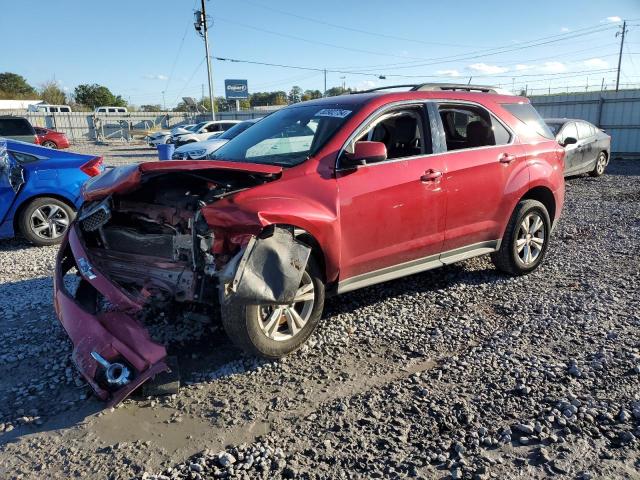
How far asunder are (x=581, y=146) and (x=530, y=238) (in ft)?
27.6

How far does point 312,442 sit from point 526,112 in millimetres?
4418

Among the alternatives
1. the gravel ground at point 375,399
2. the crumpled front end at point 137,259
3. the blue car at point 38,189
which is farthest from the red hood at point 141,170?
the blue car at point 38,189

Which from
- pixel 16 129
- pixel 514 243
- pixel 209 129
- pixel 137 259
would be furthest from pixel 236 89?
pixel 137 259

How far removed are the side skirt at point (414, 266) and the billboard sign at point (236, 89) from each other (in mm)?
53653

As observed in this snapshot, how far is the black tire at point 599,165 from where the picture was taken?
43.4 ft

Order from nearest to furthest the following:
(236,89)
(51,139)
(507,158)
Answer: (507,158), (51,139), (236,89)

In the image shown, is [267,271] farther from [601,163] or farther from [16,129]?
[16,129]

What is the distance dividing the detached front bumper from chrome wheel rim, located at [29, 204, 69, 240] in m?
3.73

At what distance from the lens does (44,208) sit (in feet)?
22.5

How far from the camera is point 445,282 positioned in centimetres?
524

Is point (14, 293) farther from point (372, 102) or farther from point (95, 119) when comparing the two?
point (95, 119)

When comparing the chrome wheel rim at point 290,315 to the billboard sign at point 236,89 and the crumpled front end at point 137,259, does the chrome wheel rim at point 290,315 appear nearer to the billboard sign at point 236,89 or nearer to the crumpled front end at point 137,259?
the crumpled front end at point 137,259

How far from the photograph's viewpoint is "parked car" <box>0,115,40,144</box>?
18.0 metres

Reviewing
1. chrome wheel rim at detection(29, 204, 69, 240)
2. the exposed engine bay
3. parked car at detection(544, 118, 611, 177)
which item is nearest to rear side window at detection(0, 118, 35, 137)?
chrome wheel rim at detection(29, 204, 69, 240)
